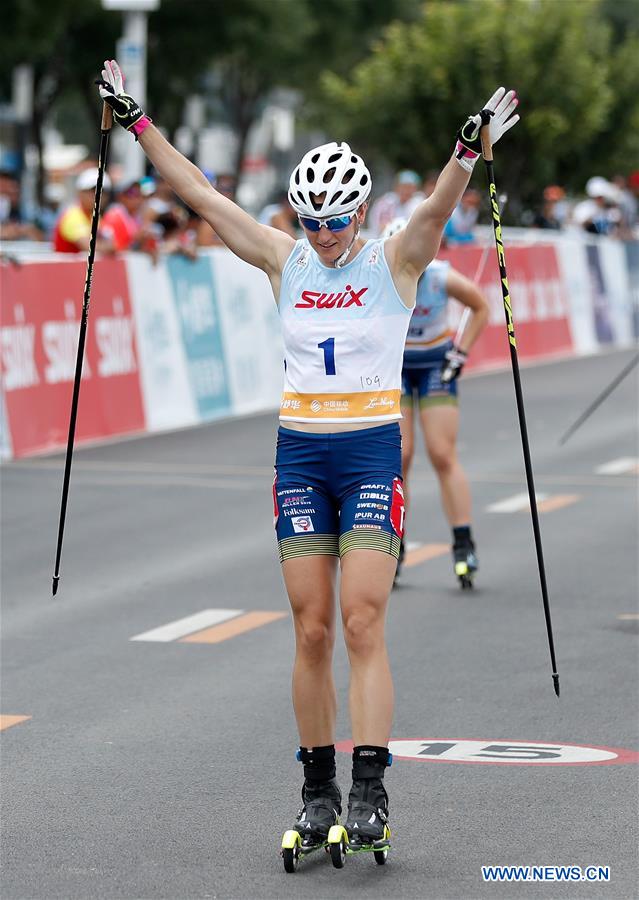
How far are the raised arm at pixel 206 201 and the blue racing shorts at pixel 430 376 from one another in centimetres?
442

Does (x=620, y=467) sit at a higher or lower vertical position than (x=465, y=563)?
lower

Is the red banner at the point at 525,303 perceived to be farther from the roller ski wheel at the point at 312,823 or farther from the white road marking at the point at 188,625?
the roller ski wheel at the point at 312,823

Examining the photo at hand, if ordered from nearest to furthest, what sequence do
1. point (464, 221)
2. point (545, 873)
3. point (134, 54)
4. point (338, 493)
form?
point (545, 873), point (338, 493), point (464, 221), point (134, 54)

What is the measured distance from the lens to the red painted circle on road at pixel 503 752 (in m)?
6.69

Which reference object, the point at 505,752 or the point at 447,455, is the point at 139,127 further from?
the point at 447,455

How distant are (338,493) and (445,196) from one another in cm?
93

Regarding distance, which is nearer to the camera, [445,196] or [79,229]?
[445,196]

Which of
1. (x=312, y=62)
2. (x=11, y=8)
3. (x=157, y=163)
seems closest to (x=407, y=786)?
(x=157, y=163)

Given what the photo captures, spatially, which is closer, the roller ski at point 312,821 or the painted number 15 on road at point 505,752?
the roller ski at point 312,821

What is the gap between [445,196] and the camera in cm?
566

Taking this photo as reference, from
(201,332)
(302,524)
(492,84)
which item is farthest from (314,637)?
(492,84)

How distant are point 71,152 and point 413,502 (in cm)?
5839

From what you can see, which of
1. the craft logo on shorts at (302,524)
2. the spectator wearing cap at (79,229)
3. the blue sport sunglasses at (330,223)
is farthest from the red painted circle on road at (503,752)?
the spectator wearing cap at (79,229)

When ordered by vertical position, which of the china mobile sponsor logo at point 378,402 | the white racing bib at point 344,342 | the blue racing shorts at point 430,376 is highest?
the white racing bib at point 344,342
